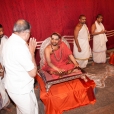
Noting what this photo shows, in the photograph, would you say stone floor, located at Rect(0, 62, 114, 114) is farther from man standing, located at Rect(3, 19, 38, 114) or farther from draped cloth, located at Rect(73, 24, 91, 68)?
man standing, located at Rect(3, 19, 38, 114)

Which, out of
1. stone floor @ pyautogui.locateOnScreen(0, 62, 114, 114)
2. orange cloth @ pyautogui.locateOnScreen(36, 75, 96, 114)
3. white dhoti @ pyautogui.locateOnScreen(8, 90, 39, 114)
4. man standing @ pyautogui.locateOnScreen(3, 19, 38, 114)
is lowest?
stone floor @ pyautogui.locateOnScreen(0, 62, 114, 114)

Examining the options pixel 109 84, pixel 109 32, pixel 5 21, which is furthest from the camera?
pixel 109 32

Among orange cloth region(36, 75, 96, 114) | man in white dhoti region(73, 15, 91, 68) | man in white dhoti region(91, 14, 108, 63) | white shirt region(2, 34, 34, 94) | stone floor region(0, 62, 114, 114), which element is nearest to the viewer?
white shirt region(2, 34, 34, 94)

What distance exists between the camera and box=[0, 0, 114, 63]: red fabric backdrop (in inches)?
171

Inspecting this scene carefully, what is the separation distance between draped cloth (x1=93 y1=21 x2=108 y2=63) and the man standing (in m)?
3.38

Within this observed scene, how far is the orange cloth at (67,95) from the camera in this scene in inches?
117

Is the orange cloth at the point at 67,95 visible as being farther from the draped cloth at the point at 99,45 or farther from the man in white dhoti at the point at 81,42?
the draped cloth at the point at 99,45

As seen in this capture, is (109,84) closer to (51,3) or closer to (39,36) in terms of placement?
(39,36)

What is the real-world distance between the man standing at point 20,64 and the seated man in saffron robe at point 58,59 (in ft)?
3.53

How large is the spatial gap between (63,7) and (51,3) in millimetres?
463

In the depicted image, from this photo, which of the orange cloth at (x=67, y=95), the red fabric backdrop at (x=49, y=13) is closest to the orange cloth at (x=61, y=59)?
the orange cloth at (x=67, y=95)

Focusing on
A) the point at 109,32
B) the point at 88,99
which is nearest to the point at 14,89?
the point at 88,99

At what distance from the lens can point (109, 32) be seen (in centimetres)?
623

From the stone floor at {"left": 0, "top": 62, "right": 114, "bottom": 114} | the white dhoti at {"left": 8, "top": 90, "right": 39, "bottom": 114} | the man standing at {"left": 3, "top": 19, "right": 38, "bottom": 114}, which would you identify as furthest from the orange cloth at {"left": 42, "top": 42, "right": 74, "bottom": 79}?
the man standing at {"left": 3, "top": 19, "right": 38, "bottom": 114}
